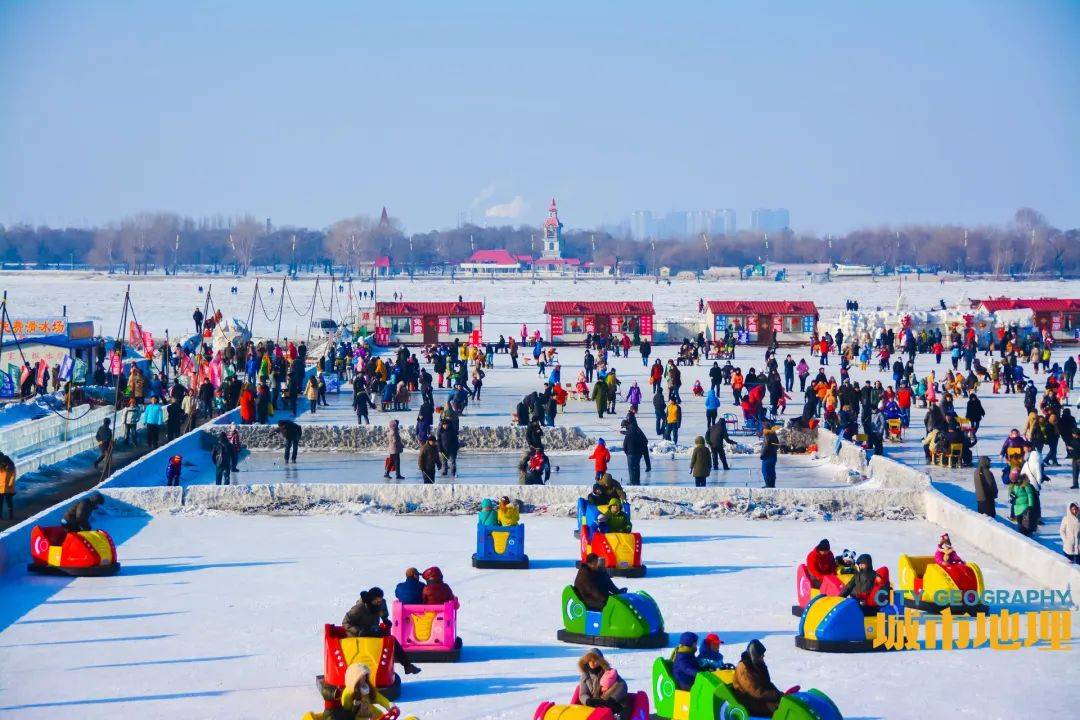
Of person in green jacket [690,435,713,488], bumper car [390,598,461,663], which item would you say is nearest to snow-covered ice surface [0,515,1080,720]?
bumper car [390,598,461,663]

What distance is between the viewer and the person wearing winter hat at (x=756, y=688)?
9414 mm

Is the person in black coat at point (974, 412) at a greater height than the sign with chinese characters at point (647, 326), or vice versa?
the sign with chinese characters at point (647, 326)

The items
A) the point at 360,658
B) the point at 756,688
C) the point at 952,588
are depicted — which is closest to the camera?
the point at 756,688

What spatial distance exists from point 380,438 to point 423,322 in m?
23.1

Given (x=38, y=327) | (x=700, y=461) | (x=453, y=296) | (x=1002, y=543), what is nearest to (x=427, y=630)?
(x=1002, y=543)

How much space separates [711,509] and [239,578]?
6.42 meters

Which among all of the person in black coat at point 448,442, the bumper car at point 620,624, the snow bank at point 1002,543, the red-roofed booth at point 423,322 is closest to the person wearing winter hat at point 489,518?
the bumper car at point 620,624

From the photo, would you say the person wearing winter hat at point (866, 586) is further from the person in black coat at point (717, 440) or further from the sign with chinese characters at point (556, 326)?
the sign with chinese characters at point (556, 326)

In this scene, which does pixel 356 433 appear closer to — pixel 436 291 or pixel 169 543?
pixel 169 543

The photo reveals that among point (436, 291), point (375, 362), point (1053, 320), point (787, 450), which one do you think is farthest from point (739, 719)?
point (436, 291)

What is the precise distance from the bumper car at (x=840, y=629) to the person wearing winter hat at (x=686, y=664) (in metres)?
2.15

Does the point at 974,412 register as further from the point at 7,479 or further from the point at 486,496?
the point at 7,479

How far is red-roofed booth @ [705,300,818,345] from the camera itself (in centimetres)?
4912

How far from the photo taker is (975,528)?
1650cm
